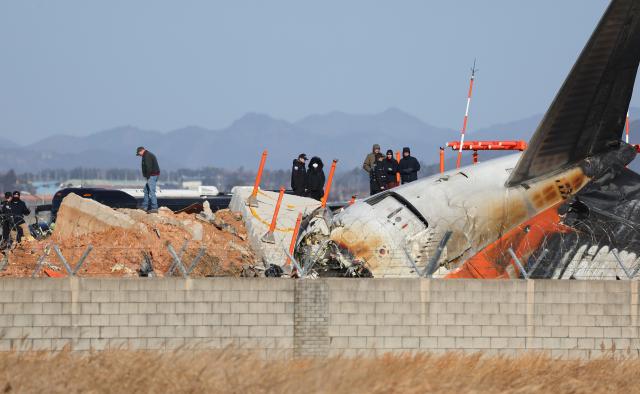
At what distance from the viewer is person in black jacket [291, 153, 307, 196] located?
3884 cm

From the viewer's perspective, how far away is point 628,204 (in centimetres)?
2869

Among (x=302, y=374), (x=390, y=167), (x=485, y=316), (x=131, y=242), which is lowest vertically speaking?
(x=302, y=374)

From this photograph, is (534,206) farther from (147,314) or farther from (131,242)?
(131,242)

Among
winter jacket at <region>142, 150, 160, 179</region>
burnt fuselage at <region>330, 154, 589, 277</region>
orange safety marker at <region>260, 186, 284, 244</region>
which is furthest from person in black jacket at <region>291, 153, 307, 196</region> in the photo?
burnt fuselage at <region>330, 154, 589, 277</region>

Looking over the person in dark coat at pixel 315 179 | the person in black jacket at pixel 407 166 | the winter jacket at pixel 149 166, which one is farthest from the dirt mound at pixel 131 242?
the person in black jacket at pixel 407 166

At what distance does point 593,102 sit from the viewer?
1094 inches

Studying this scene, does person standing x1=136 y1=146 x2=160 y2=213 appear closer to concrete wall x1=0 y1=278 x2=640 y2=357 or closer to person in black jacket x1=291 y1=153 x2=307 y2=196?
person in black jacket x1=291 y1=153 x2=307 y2=196

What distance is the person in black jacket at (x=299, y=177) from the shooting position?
127ft

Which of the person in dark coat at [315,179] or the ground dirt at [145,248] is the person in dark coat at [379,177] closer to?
the person in dark coat at [315,179]

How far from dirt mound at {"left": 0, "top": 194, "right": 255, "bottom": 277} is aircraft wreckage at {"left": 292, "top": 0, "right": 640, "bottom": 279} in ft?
9.61

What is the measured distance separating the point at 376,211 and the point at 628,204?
5.49 meters

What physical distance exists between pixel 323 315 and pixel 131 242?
9.39m

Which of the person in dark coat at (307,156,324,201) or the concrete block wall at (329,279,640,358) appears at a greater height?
the person in dark coat at (307,156,324,201)

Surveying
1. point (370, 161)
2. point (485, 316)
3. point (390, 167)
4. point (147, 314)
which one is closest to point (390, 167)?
point (390, 167)
